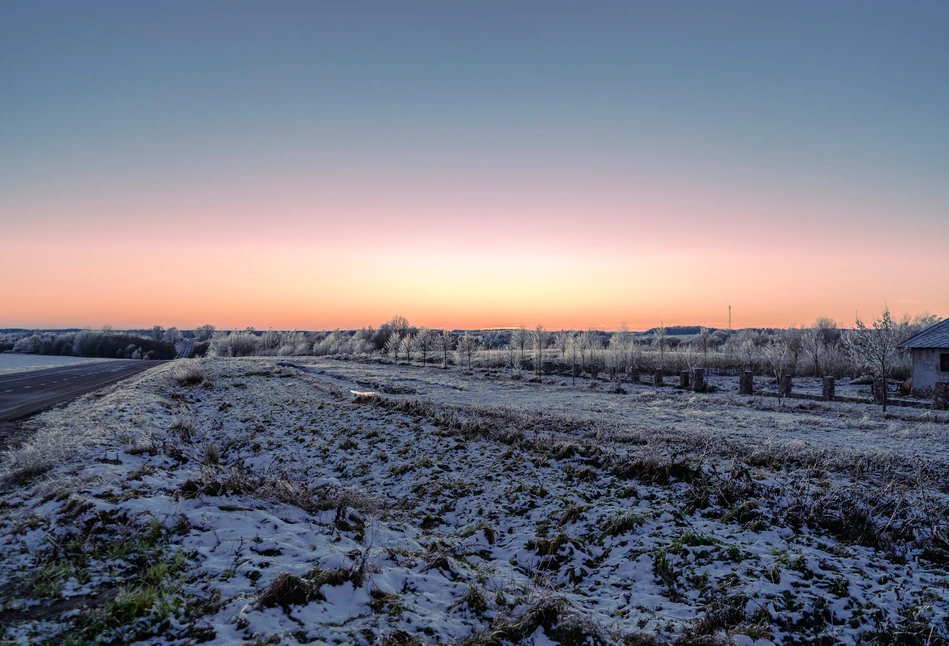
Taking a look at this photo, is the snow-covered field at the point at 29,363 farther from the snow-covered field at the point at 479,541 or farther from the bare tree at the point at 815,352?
the bare tree at the point at 815,352

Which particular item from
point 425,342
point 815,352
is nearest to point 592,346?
point 425,342

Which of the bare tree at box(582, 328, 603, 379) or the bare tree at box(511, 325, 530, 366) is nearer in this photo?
the bare tree at box(582, 328, 603, 379)

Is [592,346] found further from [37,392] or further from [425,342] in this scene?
[37,392]

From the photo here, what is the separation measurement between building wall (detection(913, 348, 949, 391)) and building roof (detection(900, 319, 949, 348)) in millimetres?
510

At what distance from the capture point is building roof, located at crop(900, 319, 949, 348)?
100ft

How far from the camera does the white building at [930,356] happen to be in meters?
30.4

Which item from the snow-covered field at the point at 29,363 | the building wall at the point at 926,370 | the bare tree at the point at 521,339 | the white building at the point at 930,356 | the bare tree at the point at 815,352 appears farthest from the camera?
the bare tree at the point at 521,339

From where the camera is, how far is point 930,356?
31.2 m

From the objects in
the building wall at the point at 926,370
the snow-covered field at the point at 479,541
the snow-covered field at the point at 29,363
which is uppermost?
the building wall at the point at 926,370

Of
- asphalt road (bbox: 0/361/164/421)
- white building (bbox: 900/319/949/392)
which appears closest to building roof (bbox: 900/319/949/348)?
white building (bbox: 900/319/949/392)

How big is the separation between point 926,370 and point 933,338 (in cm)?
219

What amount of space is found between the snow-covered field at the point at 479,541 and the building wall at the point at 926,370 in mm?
23808

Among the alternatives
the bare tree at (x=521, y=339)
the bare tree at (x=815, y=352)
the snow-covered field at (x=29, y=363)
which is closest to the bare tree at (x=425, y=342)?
the bare tree at (x=521, y=339)

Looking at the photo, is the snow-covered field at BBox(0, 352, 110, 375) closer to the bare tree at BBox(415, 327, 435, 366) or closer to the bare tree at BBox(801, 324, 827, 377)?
the bare tree at BBox(415, 327, 435, 366)
